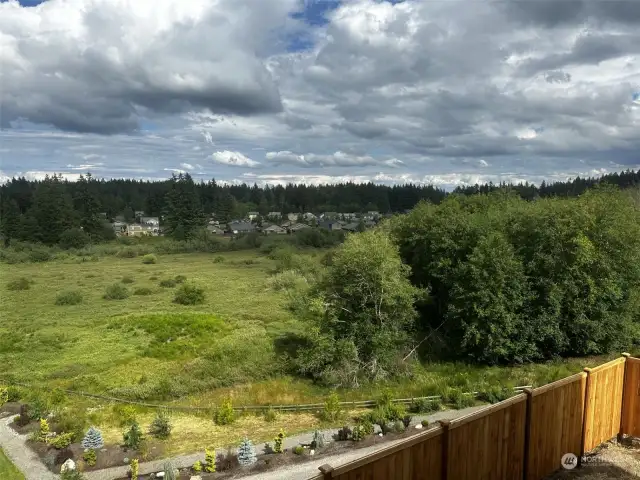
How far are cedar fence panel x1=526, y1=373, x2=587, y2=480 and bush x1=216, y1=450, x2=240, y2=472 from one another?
756cm

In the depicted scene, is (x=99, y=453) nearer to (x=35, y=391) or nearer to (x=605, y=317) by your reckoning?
(x=35, y=391)

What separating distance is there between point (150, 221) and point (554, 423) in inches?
4185

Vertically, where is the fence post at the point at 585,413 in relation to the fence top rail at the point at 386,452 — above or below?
below

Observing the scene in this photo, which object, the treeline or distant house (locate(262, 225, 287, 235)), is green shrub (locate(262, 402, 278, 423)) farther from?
distant house (locate(262, 225, 287, 235))

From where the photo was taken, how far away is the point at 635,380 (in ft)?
27.6

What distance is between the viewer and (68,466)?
39.1 ft

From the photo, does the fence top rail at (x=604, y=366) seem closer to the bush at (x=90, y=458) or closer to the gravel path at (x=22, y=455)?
the bush at (x=90, y=458)

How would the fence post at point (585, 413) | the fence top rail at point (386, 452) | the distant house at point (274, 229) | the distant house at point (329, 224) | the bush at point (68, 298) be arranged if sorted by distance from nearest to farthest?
the fence top rail at point (386, 452) < the fence post at point (585, 413) < the bush at point (68, 298) < the distant house at point (274, 229) < the distant house at point (329, 224)

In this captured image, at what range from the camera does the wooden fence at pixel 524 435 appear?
5.54 metres

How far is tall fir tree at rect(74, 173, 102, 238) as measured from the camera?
251 ft

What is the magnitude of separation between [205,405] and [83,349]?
384 inches

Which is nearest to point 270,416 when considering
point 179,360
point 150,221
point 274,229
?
point 179,360

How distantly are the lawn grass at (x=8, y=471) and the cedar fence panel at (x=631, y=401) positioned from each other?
42.8 feet

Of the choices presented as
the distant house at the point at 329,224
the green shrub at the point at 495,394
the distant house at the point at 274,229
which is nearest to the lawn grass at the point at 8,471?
the green shrub at the point at 495,394
